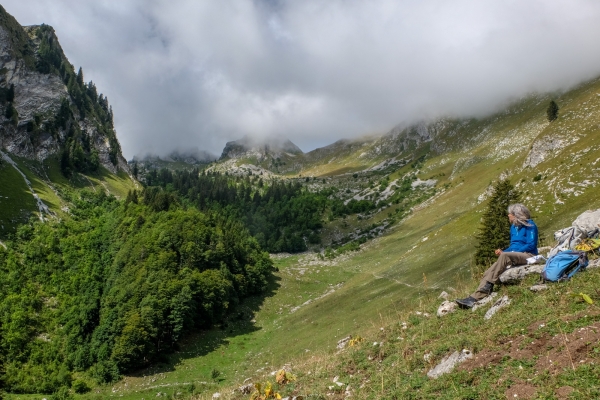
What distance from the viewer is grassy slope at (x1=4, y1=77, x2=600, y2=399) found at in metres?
11.7

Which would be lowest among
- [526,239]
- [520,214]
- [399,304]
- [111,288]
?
[399,304]

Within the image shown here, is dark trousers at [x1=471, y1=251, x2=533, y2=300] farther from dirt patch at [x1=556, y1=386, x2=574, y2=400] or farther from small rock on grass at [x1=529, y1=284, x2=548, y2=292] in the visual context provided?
dirt patch at [x1=556, y1=386, x2=574, y2=400]

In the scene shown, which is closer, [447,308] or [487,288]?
[487,288]

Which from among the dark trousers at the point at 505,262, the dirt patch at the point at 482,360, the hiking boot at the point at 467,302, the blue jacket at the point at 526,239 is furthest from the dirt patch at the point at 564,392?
the blue jacket at the point at 526,239

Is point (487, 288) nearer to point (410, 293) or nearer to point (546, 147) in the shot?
point (410, 293)

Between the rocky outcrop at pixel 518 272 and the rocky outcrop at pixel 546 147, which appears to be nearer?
the rocky outcrop at pixel 518 272

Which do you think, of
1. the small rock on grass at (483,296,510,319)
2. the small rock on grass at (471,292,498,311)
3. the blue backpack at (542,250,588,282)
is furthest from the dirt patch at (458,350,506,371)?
the blue backpack at (542,250,588,282)

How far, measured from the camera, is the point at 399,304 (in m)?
42.8

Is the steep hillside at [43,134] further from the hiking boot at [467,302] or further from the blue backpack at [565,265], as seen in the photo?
the blue backpack at [565,265]

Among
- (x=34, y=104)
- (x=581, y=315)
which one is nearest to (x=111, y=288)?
(x=581, y=315)

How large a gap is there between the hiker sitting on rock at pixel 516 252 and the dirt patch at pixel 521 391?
21.1 feet

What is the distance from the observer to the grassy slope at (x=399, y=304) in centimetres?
1173

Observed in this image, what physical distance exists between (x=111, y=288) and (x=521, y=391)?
72.4m

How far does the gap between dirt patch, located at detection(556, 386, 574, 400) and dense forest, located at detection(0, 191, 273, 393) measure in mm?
56929
